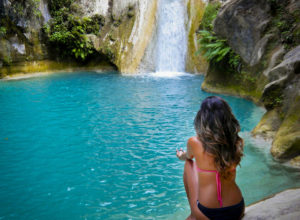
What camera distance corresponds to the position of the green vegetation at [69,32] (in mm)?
Answer: 17594

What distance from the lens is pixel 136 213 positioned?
3.79 m

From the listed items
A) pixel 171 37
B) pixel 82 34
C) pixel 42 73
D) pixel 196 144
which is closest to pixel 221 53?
pixel 171 37

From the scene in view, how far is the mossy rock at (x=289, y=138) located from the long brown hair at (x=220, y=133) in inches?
117

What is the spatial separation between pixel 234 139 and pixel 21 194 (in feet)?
12.4

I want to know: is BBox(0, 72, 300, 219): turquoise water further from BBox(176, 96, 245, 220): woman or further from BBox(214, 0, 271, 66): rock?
BBox(214, 0, 271, 66): rock

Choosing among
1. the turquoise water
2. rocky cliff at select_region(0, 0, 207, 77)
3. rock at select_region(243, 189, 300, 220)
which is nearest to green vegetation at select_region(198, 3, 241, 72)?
the turquoise water

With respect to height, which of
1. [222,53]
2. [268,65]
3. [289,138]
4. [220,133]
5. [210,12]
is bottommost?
[289,138]

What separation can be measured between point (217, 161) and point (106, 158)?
12.0ft

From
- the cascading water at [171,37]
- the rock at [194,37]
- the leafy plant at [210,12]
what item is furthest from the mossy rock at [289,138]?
the cascading water at [171,37]

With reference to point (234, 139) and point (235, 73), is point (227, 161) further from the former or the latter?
point (235, 73)

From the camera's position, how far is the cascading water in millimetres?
16609

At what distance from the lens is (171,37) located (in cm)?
1714

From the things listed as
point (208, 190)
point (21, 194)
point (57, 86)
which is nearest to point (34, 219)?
point (21, 194)

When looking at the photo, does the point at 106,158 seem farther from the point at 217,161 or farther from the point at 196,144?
the point at 217,161
